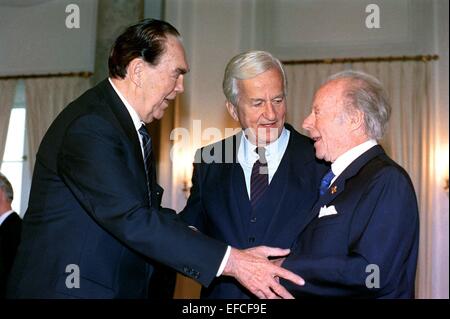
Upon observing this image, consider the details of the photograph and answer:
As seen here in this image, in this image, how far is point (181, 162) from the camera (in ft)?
28.8

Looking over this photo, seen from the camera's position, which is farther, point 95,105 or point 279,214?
point 279,214

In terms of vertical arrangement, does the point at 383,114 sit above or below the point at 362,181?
above

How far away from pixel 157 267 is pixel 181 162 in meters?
5.82

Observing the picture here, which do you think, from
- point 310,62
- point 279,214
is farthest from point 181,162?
point 279,214

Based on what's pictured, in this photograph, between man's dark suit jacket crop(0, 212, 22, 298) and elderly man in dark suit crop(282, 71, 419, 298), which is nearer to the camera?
elderly man in dark suit crop(282, 71, 419, 298)

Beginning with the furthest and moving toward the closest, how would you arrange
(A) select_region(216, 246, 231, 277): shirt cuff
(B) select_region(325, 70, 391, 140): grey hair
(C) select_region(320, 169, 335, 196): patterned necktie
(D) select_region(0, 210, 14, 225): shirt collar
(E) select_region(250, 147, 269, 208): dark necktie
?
(D) select_region(0, 210, 14, 225): shirt collar
(E) select_region(250, 147, 269, 208): dark necktie
(C) select_region(320, 169, 335, 196): patterned necktie
(B) select_region(325, 70, 391, 140): grey hair
(A) select_region(216, 246, 231, 277): shirt cuff

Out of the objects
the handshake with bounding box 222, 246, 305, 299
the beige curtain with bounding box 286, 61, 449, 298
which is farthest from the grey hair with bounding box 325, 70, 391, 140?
the beige curtain with bounding box 286, 61, 449, 298

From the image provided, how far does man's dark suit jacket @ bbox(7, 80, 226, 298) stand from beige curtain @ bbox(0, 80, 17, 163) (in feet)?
24.9

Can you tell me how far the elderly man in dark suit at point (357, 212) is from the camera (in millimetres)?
2600

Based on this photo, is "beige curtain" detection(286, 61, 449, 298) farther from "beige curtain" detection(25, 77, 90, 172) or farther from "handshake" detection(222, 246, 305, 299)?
"handshake" detection(222, 246, 305, 299)

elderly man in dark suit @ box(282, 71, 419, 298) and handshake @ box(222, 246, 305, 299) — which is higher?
elderly man in dark suit @ box(282, 71, 419, 298)

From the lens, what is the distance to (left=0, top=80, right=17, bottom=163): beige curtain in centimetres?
998

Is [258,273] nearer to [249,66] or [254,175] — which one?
[254,175]

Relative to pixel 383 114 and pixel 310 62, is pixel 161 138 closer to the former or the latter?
pixel 310 62
